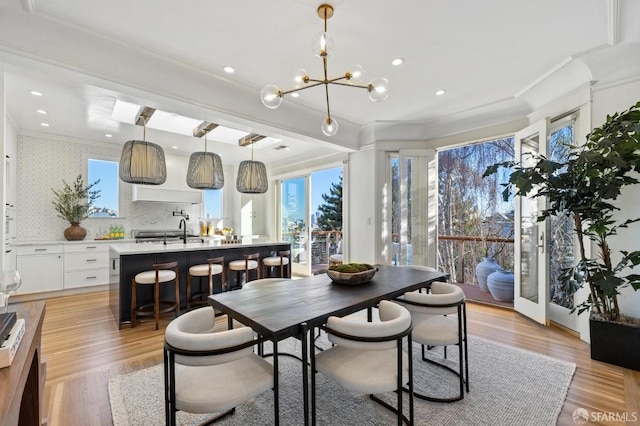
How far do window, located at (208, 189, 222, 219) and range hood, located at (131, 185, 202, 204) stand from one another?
0.41 meters

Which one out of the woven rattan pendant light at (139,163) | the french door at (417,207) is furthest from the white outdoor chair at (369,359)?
the woven rattan pendant light at (139,163)

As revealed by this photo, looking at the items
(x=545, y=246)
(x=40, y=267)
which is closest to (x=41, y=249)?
(x=40, y=267)

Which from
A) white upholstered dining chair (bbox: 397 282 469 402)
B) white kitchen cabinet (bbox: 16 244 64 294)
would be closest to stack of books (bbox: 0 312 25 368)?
white upholstered dining chair (bbox: 397 282 469 402)

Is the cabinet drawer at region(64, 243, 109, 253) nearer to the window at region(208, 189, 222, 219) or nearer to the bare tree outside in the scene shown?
the window at region(208, 189, 222, 219)

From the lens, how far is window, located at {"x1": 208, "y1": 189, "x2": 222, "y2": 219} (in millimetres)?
7328

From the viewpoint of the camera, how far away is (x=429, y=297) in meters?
2.09

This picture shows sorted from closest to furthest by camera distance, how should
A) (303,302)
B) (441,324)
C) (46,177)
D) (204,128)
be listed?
(303,302)
(441,324)
(204,128)
(46,177)

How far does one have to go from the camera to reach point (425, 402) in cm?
208

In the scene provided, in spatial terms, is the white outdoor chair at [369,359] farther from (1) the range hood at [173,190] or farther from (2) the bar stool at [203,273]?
(1) the range hood at [173,190]

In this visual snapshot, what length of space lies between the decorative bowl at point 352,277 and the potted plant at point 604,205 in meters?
1.69

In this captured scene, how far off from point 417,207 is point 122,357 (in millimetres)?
4332

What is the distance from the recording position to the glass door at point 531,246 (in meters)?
3.53

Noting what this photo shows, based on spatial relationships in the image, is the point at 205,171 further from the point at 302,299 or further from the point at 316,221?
the point at 302,299

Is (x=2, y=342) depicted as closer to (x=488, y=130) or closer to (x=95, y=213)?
(x=488, y=130)
